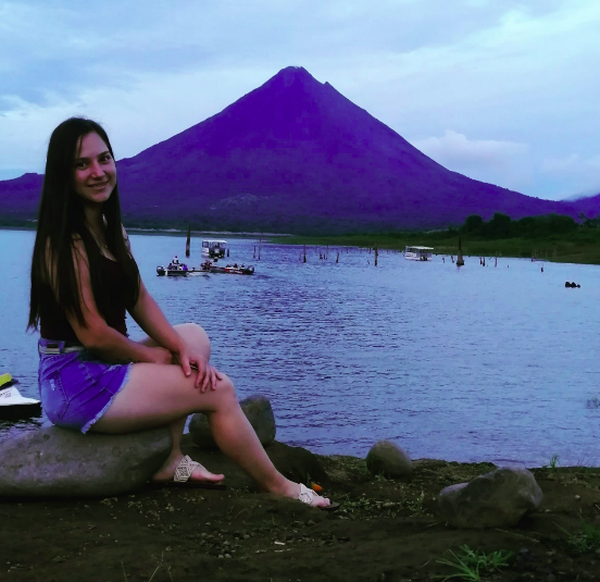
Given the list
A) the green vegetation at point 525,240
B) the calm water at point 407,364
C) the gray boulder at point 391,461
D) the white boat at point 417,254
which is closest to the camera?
the gray boulder at point 391,461

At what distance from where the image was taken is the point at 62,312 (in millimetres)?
4289

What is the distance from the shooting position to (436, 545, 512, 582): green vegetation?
3.10 meters

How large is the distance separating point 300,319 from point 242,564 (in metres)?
30.8

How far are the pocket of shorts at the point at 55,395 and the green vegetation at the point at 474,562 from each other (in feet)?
7.51

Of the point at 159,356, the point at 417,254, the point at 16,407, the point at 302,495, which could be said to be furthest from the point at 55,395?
the point at 417,254

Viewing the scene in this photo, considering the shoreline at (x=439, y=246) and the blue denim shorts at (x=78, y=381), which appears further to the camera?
the shoreline at (x=439, y=246)

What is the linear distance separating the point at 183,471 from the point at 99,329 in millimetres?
1247

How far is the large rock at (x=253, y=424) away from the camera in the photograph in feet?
20.9

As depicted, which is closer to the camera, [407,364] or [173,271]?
[407,364]

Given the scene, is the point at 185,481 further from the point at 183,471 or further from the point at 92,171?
the point at 92,171

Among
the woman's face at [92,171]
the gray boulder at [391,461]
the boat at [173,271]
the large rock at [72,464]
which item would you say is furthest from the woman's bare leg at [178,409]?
the boat at [173,271]

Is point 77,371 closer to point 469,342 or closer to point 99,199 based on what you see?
point 99,199

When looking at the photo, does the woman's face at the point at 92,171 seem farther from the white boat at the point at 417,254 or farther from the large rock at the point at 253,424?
the white boat at the point at 417,254

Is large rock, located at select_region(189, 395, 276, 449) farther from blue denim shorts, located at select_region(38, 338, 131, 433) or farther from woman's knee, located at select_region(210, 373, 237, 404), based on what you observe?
blue denim shorts, located at select_region(38, 338, 131, 433)
